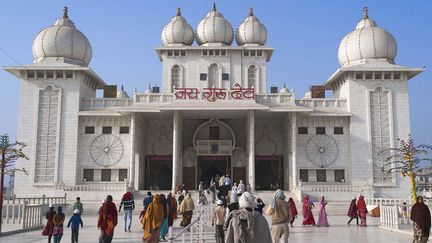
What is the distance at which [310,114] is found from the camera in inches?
1331

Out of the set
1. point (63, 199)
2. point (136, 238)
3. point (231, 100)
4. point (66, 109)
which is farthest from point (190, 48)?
point (136, 238)

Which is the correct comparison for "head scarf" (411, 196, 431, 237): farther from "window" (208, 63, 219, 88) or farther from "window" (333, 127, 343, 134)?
"window" (208, 63, 219, 88)

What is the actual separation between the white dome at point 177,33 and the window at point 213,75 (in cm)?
327

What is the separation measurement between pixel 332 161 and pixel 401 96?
23.4 feet

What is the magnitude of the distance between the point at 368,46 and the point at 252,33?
948 centimetres

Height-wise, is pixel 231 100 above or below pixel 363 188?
above

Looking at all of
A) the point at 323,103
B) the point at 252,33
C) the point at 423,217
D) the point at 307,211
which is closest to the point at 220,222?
the point at 423,217

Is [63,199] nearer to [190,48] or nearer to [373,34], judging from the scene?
[190,48]

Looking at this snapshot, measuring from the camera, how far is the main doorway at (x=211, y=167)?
36969mm

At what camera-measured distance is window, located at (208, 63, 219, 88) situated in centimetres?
3825

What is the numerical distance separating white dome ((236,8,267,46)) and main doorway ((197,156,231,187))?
402 inches

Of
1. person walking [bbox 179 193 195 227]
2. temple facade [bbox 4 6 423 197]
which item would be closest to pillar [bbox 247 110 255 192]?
temple facade [bbox 4 6 423 197]

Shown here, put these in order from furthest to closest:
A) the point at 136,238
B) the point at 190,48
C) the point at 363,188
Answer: the point at 190,48 < the point at 363,188 < the point at 136,238

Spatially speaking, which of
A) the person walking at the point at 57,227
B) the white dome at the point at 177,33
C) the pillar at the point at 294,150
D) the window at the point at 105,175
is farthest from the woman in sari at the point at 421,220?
the white dome at the point at 177,33
